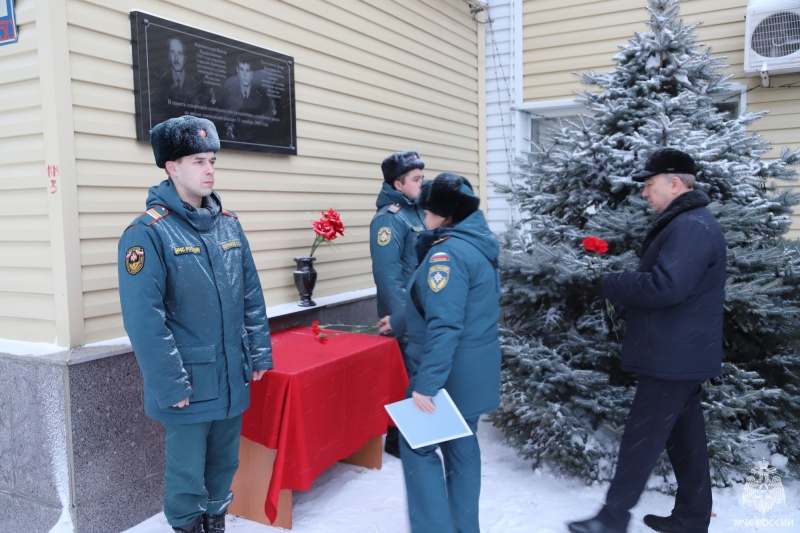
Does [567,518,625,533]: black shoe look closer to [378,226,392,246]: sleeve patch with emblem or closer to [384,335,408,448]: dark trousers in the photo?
[384,335,408,448]: dark trousers

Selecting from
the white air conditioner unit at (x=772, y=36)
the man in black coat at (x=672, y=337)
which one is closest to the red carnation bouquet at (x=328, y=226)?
the man in black coat at (x=672, y=337)

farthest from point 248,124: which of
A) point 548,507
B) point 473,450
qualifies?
point 548,507

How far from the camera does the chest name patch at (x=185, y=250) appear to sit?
9.26ft

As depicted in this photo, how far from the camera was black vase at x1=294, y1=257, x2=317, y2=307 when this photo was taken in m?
4.66

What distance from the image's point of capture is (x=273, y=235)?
4.61 meters

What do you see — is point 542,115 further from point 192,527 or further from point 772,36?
point 192,527

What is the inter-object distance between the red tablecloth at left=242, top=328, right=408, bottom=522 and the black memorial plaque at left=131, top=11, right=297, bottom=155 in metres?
1.38

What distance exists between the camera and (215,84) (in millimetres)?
4035

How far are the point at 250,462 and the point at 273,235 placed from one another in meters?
1.64

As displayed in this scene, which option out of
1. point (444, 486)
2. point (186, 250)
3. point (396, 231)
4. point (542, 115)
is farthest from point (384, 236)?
point (542, 115)

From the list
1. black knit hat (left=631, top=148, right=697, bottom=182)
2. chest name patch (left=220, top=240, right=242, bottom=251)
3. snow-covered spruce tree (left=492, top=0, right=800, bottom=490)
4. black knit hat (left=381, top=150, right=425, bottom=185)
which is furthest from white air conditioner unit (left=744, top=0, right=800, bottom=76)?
chest name patch (left=220, top=240, right=242, bottom=251)

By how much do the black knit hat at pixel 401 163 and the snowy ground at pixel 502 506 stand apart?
77.5 inches

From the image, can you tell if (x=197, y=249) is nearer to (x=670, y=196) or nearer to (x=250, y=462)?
(x=250, y=462)

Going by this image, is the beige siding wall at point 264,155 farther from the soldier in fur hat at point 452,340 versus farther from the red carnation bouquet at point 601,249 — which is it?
the red carnation bouquet at point 601,249
